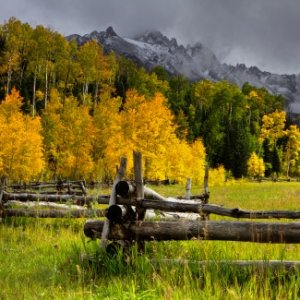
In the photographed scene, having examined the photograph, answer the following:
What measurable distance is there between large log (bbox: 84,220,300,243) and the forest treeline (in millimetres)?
7762

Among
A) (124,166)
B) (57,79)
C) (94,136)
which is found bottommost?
(124,166)

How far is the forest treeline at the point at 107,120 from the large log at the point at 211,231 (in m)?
7.76

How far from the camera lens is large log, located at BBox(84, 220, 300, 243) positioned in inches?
220

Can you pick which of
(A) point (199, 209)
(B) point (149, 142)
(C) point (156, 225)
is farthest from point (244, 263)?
(B) point (149, 142)

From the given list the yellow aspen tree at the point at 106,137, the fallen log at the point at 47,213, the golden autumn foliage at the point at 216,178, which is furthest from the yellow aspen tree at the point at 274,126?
the fallen log at the point at 47,213

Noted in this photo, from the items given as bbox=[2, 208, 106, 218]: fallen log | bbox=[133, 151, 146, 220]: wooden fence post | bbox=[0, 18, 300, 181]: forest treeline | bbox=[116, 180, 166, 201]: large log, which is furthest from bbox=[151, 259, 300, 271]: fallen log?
bbox=[0, 18, 300, 181]: forest treeline

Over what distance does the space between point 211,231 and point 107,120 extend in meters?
42.7

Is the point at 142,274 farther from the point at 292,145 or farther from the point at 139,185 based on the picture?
the point at 292,145

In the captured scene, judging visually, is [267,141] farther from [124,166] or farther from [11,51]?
[124,166]

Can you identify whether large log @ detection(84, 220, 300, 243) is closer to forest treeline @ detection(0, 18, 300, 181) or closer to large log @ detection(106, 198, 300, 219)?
large log @ detection(106, 198, 300, 219)

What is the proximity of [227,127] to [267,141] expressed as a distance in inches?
465

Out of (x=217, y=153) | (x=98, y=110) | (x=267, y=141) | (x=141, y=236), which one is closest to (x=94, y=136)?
(x=98, y=110)

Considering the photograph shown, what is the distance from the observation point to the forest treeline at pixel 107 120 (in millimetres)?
→ 38406

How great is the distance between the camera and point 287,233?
18.2 ft
